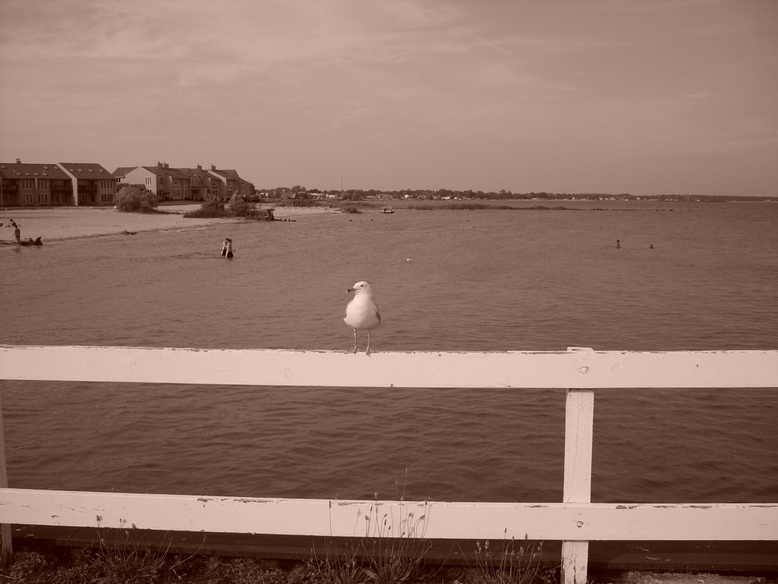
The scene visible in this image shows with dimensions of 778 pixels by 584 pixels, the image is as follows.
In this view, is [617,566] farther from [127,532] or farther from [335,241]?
[335,241]

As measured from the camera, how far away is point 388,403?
13195 mm

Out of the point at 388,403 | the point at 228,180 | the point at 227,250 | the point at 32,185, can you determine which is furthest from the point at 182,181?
the point at 388,403

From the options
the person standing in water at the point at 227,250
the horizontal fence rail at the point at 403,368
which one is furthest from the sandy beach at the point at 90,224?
the horizontal fence rail at the point at 403,368

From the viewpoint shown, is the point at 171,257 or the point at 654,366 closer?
the point at 654,366

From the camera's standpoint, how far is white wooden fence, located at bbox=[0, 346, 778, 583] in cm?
357

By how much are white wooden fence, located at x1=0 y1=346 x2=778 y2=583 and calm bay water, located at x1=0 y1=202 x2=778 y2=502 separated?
17.5ft

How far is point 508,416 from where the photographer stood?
12.5m

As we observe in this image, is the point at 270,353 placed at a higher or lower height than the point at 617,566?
higher

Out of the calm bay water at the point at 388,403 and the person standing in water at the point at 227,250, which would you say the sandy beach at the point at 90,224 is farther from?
the calm bay water at the point at 388,403

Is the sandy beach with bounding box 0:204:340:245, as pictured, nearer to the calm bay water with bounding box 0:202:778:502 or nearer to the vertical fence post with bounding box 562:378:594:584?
the calm bay water with bounding box 0:202:778:502

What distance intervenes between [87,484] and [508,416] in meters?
7.15

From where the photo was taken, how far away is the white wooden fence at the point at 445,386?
3568 mm

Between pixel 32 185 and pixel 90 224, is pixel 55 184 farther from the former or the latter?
pixel 90 224

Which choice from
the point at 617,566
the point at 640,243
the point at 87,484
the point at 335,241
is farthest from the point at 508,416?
the point at 640,243
